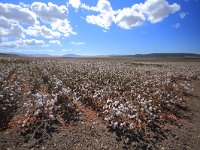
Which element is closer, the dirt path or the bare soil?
the bare soil

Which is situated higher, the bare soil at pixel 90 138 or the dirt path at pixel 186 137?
the bare soil at pixel 90 138

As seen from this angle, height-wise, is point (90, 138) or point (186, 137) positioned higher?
point (90, 138)

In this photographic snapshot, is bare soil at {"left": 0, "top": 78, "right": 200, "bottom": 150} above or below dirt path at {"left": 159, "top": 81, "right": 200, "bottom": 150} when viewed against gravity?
above

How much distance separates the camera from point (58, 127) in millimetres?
9211

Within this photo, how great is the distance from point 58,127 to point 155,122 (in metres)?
4.35

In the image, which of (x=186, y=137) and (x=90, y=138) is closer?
(x=90, y=138)

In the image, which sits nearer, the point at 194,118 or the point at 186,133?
the point at 186,133

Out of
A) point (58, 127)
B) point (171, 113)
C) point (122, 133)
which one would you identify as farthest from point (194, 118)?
point (58, 127)

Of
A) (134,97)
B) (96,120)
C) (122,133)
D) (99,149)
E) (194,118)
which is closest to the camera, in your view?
(99,149)

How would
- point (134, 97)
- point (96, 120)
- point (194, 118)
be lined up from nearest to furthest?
point (96, 120)
point (194, 118)
point (134, 97)

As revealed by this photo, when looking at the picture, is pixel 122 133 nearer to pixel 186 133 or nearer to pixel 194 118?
pixel 186 133

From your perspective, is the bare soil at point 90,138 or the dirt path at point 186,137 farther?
the dirt path at point 186,137

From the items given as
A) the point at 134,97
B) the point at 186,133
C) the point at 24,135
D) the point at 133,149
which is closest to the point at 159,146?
the point at 133,149

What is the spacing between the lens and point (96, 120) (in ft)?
33.2
